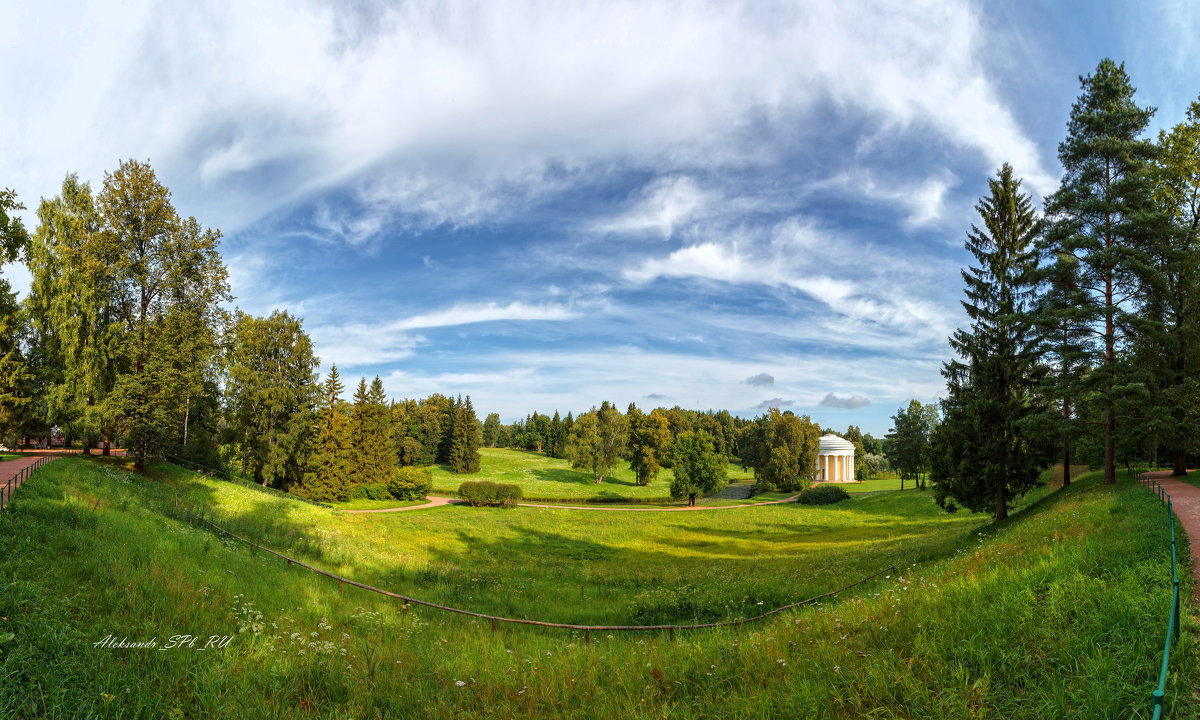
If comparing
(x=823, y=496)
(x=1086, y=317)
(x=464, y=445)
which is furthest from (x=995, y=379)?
(x=464, y=445)

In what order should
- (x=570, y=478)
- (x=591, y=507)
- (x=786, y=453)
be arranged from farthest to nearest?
(x=570, y=478), (x=786, y=453), (x=591, y=507)

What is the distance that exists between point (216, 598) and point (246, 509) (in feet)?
65.5

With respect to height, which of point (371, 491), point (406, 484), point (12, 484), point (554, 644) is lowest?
point (371, 491)

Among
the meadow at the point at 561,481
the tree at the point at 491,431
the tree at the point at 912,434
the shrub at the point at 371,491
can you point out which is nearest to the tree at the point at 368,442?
the shrub at the point at 371,491

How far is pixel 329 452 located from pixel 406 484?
32.2ft

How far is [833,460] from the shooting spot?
292 feet

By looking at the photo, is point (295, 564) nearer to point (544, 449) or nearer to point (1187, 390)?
point (1187, 390)

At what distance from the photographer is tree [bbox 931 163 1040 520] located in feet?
73.4

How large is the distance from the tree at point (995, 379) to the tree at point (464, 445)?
8202 cm

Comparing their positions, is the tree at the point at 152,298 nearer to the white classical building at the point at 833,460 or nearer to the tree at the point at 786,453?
the tree at the point at 786,453

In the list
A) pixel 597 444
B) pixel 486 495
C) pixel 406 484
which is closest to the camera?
pixel 486 495

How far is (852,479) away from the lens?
93188 mm

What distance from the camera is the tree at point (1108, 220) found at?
19938 millimetres

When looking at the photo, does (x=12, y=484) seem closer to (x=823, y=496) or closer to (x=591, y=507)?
(x=591, y=507)
